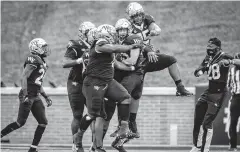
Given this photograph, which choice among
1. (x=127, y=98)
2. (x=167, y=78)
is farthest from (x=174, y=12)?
(x=127, y=98)

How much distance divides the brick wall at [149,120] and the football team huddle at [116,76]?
19.0 ft

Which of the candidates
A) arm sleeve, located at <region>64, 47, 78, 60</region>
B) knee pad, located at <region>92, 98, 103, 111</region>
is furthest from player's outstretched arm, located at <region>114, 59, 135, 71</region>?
arm sleeve, located at <region>64, 47, 78, 60</region>

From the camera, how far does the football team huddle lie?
40.2 ft

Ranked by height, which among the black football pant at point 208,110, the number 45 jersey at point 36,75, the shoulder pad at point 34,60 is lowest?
the black football pant at point 208,110

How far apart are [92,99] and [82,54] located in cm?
200

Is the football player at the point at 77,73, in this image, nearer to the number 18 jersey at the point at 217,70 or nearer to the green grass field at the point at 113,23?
the number 18 jersey at the point at 217,70

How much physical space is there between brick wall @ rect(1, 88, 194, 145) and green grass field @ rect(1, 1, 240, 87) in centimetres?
318

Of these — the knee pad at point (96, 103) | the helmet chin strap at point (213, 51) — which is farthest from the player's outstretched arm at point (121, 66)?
the helmet chin strap at point (213, 51)

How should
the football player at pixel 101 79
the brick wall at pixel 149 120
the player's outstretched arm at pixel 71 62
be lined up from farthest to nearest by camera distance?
the brick wall at pixel 149 120 < the player's outstretched arm at pixel 71 62 < the football player at pixel 101 79

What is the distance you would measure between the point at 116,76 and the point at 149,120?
26.0 feet

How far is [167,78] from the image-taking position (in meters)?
24.2

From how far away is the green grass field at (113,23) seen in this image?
25.0 metres

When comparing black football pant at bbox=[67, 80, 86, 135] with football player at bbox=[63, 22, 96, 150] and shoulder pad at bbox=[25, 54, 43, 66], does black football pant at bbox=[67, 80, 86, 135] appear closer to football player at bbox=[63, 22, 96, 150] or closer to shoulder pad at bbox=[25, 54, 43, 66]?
football player at bbox=[63, 22, 96, 150]

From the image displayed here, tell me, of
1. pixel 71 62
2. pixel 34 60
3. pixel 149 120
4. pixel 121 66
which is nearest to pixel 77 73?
pixel 71 62
